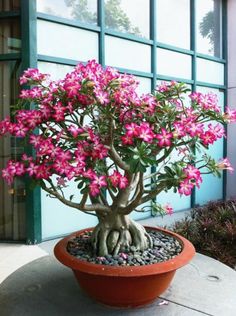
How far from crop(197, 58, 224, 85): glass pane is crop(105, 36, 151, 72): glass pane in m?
1.37

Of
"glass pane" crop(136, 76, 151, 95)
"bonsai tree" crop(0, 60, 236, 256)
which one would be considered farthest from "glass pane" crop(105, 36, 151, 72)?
"bonsai tree" crop(0, 60, 236, 256)

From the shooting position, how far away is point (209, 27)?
6980mm

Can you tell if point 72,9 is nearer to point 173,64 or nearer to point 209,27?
point 173,64

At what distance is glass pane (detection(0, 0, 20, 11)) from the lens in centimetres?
439

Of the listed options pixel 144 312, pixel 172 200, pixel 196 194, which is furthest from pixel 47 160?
pixel 196 194

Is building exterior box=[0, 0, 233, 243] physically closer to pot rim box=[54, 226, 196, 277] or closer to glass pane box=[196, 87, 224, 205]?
glass pane box=[196, 87, 224, 205]

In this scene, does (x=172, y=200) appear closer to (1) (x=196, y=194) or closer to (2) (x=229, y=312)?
(1) (x=196, y=194)

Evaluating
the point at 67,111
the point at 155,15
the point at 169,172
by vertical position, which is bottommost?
the point at 169,172

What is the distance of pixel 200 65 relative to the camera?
263 inches

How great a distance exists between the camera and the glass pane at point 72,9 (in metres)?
4.55

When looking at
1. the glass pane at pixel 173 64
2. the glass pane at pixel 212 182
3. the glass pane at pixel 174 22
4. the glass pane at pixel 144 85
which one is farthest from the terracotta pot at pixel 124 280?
the glass pane at pixel 212 182

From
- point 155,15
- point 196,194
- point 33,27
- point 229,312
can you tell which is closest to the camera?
point 229,312

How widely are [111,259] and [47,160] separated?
0.61 m

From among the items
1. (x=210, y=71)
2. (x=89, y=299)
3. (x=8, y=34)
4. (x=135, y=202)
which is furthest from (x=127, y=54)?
(x=89, y=299)
